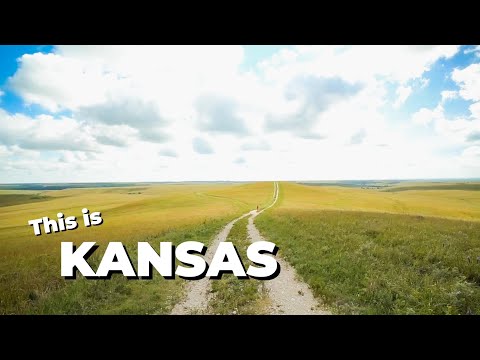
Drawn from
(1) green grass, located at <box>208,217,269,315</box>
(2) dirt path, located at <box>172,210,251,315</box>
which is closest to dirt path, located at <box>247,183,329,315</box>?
(1) green grass, located at <box>208,217,269,315</box>

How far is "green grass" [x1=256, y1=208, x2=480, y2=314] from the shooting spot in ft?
28.6

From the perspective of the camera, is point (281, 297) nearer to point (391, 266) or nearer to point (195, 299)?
point (195, 299)

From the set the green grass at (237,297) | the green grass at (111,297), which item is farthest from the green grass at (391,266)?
the green grass at (111,297)

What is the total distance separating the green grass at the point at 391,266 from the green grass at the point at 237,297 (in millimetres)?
2181

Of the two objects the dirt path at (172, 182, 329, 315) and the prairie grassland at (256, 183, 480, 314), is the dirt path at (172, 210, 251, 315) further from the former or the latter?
the prairie grassland at (256, 183, 480, 314)

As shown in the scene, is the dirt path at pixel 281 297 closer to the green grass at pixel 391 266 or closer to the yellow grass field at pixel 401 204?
the green grass at pixel 391 266

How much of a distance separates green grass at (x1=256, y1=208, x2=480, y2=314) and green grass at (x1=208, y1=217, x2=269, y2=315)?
2181 millimetres

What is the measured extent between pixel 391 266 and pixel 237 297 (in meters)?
7.09

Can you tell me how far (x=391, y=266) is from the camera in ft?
38.2

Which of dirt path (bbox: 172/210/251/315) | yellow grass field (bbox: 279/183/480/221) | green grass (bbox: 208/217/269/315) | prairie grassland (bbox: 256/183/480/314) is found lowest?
yellow grass field (bbox: 279/183/480/221)
